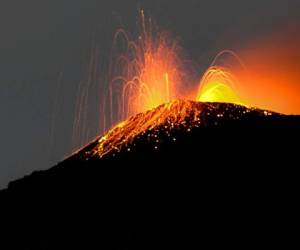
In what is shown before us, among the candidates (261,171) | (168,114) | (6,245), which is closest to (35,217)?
(6,245)

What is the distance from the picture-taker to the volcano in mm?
66312

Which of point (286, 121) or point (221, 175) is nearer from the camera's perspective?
point (221, 175)

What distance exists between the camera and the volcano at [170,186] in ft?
218

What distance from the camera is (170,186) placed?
7362 cm

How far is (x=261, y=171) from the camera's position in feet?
243

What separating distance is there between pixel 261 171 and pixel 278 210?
277 inches

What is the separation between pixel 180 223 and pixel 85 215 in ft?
31.5

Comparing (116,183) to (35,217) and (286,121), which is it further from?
(286,121)

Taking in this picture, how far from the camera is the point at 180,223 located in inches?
2640

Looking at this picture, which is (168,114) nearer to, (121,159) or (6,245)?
(121,159)

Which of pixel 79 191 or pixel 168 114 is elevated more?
pixel 168 114

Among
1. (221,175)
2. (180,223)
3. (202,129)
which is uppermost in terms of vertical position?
(202,129)

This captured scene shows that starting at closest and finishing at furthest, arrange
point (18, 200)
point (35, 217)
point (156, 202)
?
point (156, 202)
point (35, 217)
point (18, 200)

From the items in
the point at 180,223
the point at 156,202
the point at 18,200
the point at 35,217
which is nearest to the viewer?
the point at 180,223
